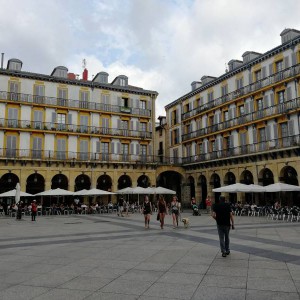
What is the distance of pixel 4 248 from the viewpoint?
11.2m

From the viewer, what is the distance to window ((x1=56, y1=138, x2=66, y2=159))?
120 feet

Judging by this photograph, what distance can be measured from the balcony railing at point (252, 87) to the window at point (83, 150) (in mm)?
13589

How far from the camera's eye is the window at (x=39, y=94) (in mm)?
36406

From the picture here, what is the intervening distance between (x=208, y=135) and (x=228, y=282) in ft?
109

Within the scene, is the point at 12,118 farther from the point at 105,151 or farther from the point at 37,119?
the point at 105,151

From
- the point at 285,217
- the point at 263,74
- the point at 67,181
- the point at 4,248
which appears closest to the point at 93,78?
the point at 67,181

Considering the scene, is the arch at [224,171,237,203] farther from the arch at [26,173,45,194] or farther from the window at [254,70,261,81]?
the arch at [26,173,45,194]

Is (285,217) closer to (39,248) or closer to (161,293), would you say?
(39,248)

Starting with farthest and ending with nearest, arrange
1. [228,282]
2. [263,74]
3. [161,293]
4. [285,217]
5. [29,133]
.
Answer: [29,133], [263,74], [285,217], [228,282], [161,293]

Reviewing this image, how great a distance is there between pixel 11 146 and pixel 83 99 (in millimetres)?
9558

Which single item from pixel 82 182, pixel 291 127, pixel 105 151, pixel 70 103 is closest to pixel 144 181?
pixel 105 151

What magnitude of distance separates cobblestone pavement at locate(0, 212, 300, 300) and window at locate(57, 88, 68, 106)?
2650 cm

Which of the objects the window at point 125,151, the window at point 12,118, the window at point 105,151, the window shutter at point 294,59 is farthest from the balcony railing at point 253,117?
the window at point 12,118

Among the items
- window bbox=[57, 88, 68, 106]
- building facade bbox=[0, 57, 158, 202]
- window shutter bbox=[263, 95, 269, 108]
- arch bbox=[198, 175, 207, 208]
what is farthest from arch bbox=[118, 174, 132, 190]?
window shutter bbox=[263, 95, 269, 108]
